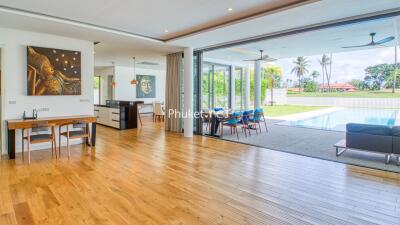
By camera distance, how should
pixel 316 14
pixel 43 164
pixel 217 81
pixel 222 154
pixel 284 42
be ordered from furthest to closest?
A: pixel 217 81 < pixel 284 42 < pixel 222 154 < pixel 43 164 < pixel 316 14

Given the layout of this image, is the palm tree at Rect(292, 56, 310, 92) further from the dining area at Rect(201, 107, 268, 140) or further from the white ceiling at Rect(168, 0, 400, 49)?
the white ceiling at Rect(168, 0, 400, 49)

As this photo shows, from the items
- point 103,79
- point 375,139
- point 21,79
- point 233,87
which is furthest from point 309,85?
point 103,79

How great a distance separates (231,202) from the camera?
278 cm

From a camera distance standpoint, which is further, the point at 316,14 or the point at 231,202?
the point at 316,14

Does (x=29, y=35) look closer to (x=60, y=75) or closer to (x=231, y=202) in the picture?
(x=60, y=75)

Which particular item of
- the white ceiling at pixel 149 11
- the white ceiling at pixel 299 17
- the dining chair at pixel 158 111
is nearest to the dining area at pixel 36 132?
the white ceiling at pixel 149 11

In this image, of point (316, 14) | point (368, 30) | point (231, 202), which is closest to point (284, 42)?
point (368, 30)

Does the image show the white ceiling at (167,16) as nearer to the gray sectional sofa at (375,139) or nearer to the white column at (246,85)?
the gray sectional sofa at (375,139)

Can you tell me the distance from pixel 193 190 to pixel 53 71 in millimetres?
4487

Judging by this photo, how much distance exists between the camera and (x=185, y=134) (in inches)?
279

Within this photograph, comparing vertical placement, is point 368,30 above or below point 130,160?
above

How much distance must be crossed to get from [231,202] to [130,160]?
244cm

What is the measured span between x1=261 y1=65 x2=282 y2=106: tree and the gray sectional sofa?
784cm

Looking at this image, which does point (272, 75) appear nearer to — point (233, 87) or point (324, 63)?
point (233, 87)
